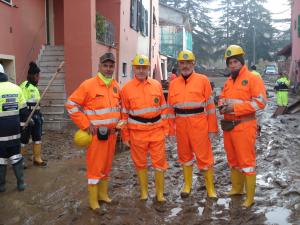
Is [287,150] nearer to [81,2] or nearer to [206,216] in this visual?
[206,216]

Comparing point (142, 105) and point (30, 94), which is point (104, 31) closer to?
point (30, 94)

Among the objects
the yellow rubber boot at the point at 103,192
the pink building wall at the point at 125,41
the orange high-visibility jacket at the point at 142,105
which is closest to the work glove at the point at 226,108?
the orange high-visibility jacket at the point at 142,105

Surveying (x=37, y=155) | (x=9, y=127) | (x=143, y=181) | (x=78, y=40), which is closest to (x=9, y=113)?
(x=9, y=127)

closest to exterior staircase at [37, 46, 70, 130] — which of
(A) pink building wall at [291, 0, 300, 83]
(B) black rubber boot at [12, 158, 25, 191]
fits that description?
(B) black rubber boot at [12, 158, 25, 191]

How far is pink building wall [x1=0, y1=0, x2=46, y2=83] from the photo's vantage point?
34.3ft

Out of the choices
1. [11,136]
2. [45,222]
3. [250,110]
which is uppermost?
[250,110]

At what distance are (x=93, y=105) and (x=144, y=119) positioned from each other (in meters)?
0.72

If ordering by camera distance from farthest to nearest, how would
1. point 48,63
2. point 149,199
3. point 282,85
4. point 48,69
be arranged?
point 282,85 → point 48,63 → point 48,69 → point 149,199

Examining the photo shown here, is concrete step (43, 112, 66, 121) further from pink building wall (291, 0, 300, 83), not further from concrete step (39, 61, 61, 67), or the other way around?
pink building wall (291, 0, 300, 83)

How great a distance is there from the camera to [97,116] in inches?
209

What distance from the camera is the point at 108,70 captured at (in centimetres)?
537

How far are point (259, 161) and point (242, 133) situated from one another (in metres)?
2.84

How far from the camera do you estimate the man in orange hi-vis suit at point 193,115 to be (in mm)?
5516

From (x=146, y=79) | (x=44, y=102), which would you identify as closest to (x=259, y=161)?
(x=146, y=79)
